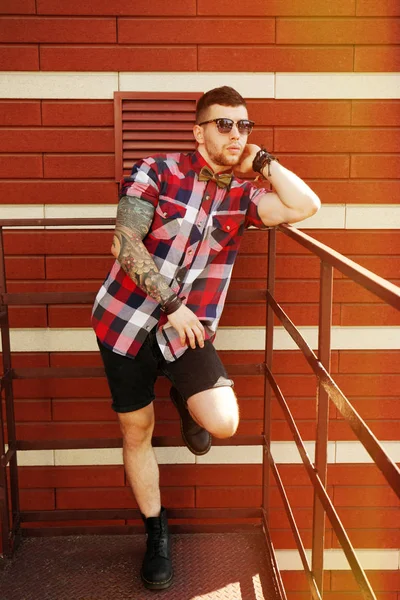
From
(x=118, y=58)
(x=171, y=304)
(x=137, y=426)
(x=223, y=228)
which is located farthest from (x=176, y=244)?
(x=118, y=58)

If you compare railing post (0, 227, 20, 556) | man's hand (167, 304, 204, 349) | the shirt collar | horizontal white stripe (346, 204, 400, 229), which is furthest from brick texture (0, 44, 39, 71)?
horizontal white stripe (346, 204, 400, 229)

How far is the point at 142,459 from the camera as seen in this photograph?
3.05 m

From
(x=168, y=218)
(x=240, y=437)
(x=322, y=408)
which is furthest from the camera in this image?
(x=240, y=437)

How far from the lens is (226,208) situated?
2.87m

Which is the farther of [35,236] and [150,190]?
[35,236]

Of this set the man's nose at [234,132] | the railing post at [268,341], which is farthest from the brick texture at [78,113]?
the railing post at [268,341]

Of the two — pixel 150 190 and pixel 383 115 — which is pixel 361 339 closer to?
pixel 383 115

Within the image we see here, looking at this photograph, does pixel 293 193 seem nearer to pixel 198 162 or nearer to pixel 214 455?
pixel 198 162

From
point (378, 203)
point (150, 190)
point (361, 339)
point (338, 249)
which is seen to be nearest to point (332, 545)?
point (361, 339)

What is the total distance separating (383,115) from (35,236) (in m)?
2.13

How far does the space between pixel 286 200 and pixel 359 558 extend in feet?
8.40

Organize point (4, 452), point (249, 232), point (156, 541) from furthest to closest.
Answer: point (249, 232)
point (4, 452)
point (156, 541)

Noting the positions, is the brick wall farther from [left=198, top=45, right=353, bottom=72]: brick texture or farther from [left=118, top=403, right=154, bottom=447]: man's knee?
[left=118, top=403, right=154, bottom=447]: man's knee

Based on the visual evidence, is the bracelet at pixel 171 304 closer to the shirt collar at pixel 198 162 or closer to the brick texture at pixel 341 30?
the shirt collar at pixel 198 162
